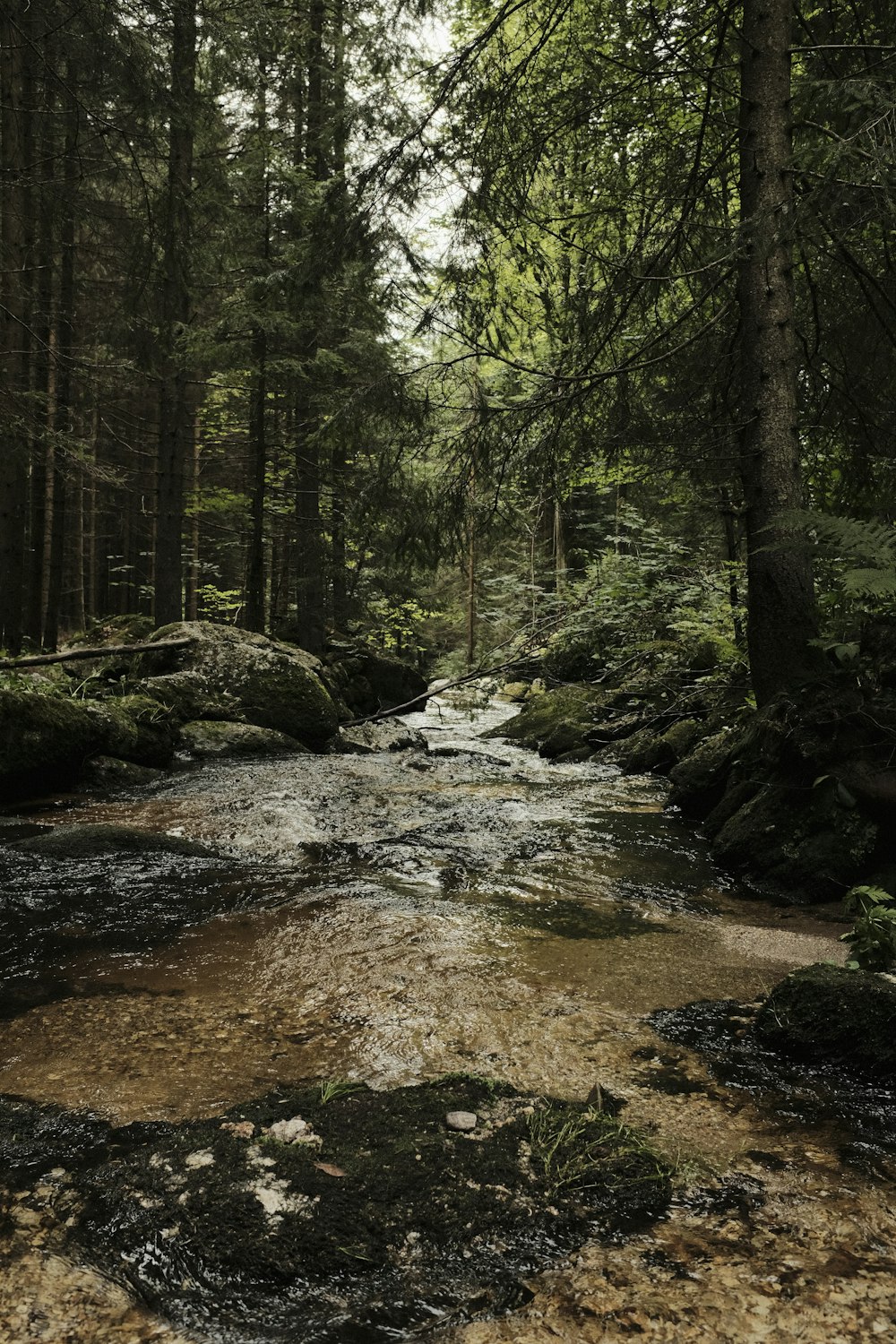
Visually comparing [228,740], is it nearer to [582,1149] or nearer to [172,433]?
[172,433]

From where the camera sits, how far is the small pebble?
2508 mm

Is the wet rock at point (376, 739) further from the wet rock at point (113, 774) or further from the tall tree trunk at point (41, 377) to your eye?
the tall tree trunk at point (41, 377)

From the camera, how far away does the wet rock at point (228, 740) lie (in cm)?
1051

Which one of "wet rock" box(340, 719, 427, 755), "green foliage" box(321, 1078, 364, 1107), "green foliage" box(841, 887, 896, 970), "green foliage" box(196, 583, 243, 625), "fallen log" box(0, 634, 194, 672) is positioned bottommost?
"wet rock" box(340, 719, 427, 755)

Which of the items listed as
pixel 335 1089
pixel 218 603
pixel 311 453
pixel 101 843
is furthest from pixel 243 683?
pixel 218 603

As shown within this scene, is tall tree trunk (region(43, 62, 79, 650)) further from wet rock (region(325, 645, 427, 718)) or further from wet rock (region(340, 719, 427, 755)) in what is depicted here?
wet rock (region(340, 719, 427, 755))

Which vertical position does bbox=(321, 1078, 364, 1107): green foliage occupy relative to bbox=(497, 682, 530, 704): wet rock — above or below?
above

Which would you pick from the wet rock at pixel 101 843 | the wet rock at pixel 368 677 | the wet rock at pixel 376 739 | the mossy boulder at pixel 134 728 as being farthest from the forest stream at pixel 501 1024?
the wet rock at pixel 368 677

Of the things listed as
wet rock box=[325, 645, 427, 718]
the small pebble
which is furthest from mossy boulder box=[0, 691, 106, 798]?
wet rock box=[325, 645, 427, 718]

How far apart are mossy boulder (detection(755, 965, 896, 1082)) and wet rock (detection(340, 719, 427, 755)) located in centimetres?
902

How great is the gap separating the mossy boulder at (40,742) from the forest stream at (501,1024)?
48 cm

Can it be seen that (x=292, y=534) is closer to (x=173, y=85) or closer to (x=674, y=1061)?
(x=173, y=85)

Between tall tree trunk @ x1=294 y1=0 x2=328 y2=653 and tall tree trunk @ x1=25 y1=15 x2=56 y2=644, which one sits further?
tall tree trunk @ x1=294 y1=0 x2=328 y2=653

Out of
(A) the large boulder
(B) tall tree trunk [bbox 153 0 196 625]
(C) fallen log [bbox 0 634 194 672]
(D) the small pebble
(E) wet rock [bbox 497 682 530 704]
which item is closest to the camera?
(D) the small pebble
